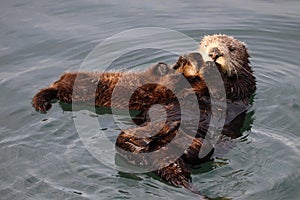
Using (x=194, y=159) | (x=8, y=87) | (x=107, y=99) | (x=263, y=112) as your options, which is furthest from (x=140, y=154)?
(x=8, y=87)

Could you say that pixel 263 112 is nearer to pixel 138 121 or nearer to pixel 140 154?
pixel 138 121

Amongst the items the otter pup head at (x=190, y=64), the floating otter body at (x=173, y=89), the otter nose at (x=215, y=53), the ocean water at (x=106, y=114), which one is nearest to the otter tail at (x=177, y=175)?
the ocean water at (x=106, y=114)

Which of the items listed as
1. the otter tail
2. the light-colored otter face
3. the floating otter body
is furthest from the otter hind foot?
the otter tail

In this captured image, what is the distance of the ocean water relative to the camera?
4.37m

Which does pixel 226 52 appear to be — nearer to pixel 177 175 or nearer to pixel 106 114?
pixel 106 114

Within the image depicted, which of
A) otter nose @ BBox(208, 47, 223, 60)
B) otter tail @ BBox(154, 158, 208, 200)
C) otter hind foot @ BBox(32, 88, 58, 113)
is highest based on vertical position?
otter nose @ BBox(208, 47, 223, 60)

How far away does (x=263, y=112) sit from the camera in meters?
5.56

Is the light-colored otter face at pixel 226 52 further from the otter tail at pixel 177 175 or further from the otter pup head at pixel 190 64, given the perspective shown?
the otter tail at pixel 177 175

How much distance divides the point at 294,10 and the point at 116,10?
9.16ft

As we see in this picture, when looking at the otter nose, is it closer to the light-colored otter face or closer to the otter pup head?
the light-colored otter face

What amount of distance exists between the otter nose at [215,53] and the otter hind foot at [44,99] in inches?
66.4

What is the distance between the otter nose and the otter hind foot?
5.53 feet

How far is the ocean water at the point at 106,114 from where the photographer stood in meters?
4.37

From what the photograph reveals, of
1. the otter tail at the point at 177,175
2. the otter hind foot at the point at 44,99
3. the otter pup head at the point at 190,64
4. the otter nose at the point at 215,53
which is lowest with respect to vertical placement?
the otter tail at the point at 177,175
